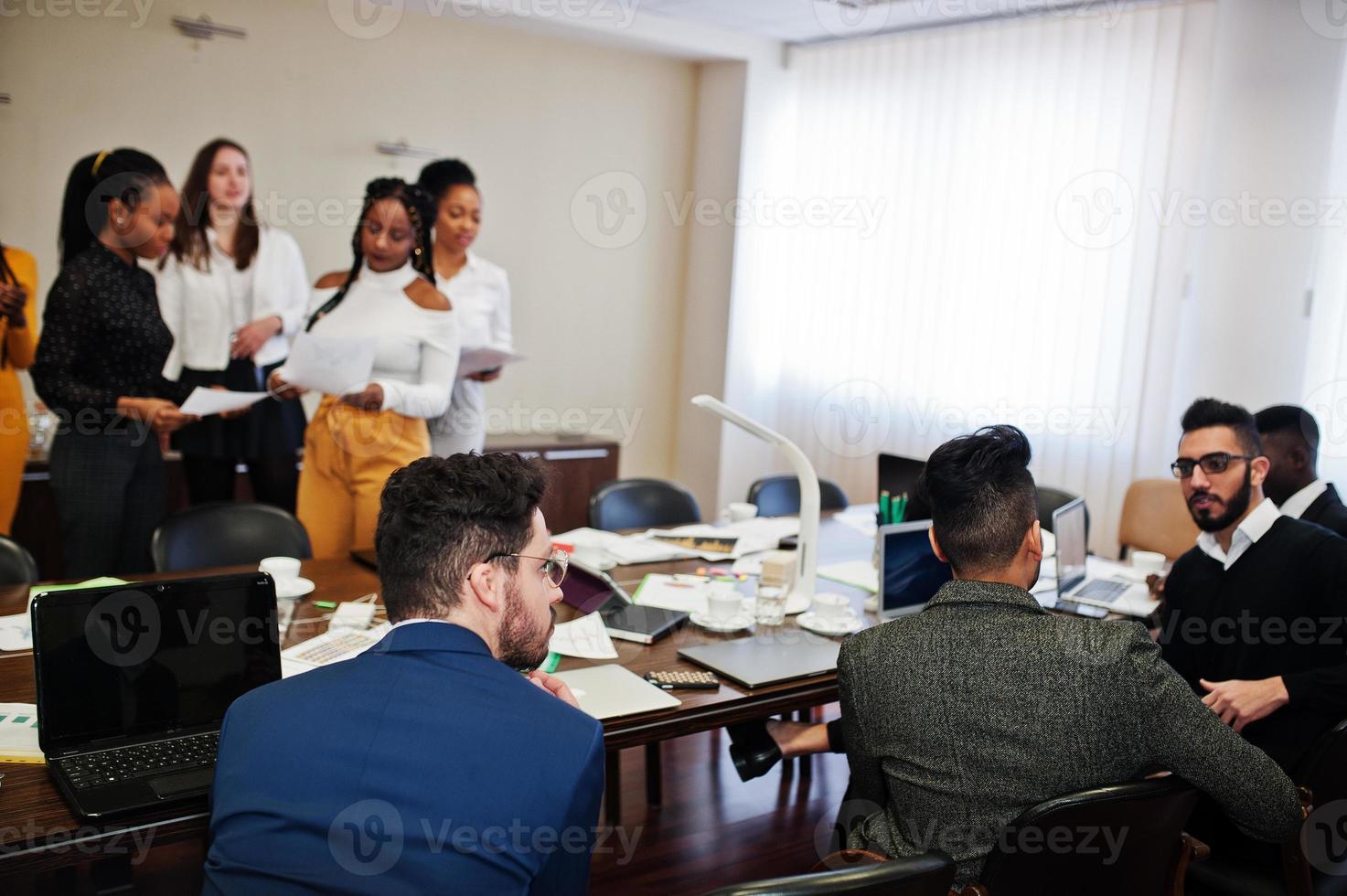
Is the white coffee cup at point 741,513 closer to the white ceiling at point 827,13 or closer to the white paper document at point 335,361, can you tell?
the white paper document at point 335,361

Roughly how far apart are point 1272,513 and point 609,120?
14.6 ft

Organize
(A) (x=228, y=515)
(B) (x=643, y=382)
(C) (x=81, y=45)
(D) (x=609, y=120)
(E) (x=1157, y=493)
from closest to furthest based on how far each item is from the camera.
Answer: (A) (x=228, y=515) → (E) (x=1157, y=493) → (C) (x=81, y=45) → (D) (x=609, y=120) → (B) (x=643, y=382)

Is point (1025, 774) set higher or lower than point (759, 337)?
lower

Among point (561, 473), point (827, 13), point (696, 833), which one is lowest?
point (696, 833)

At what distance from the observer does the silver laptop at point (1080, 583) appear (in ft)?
10.0

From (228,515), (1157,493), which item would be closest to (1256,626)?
(1157,493)

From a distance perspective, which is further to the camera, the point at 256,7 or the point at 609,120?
the point at 609,120

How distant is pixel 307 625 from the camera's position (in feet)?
8.26

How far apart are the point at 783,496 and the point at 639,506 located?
0.62 m

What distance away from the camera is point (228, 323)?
4547 millimetres

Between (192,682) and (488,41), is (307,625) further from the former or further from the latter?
(488,41)

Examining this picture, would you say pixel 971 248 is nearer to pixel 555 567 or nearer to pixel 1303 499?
pixel 1303 499

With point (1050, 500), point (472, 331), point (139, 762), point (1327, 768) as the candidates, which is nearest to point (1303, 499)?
point (1050, 500)

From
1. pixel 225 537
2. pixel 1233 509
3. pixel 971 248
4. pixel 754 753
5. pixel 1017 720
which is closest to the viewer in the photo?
pixel 1017 720
